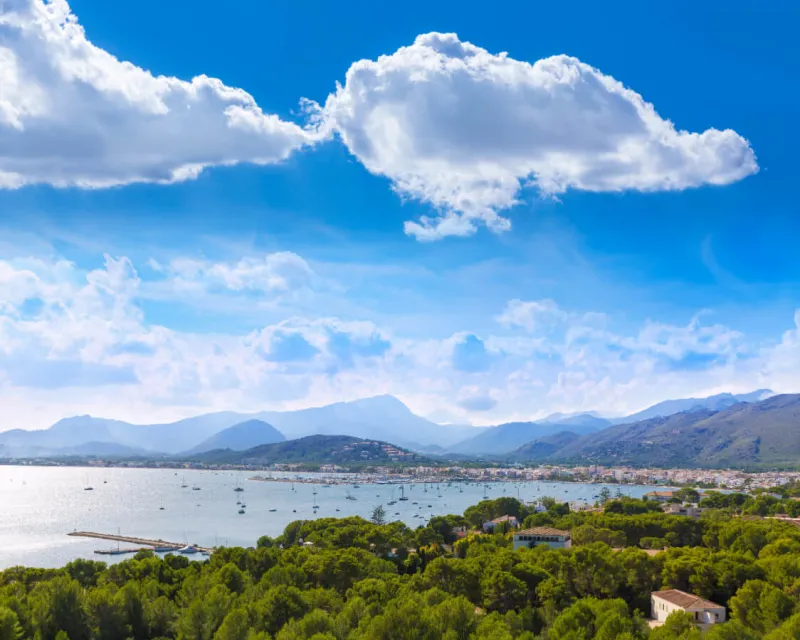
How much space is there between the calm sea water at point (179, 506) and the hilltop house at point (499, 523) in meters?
20.9

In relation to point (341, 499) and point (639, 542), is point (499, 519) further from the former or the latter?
point (341, 499)

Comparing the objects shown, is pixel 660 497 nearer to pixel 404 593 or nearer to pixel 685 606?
pixel 685 606

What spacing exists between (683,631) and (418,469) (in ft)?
510

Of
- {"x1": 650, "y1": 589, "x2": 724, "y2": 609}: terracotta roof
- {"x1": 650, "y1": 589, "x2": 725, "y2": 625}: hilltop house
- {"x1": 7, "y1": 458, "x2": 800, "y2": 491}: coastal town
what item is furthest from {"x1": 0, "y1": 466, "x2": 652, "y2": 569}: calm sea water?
{"x1": 650, "y1": 589, "x2": 724, "y2": 609}: terracotta roof

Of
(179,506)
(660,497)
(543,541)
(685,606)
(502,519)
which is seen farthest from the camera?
(179,506)

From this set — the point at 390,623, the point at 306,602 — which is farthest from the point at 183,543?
the point at 390,623

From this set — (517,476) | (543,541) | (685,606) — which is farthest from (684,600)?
(517,476)

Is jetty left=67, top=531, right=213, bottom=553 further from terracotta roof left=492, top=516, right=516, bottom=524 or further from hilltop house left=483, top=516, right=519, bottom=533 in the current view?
terracotta roof left=492, top=516, right=516, bottom=524

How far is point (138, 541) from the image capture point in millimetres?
66375

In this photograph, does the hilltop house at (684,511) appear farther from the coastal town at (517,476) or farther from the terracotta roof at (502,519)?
the coastal town at (517,476)

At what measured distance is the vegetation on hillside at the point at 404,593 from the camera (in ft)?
73.0

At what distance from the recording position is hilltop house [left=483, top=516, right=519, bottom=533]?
52650 millimetres

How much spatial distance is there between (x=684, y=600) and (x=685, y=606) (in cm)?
57

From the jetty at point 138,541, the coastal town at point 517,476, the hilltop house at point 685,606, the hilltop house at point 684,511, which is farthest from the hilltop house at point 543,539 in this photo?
the coastal town at point 517,476
